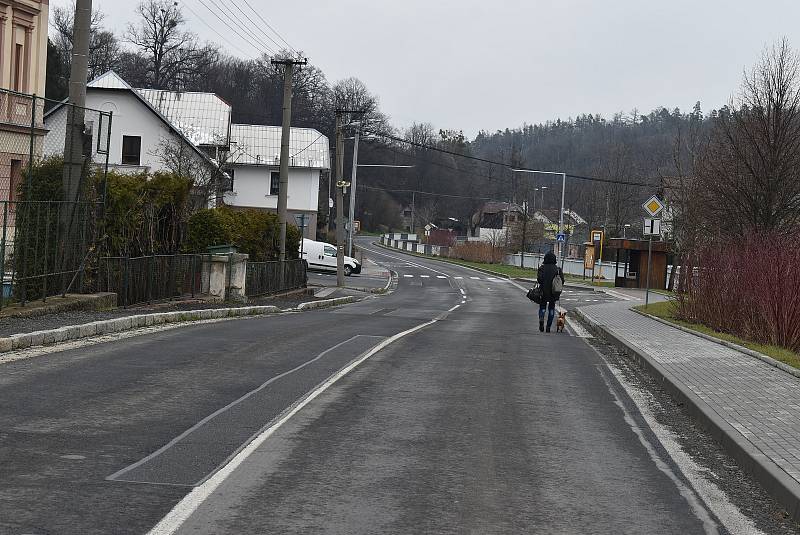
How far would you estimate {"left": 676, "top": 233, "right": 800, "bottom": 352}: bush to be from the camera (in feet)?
63.1

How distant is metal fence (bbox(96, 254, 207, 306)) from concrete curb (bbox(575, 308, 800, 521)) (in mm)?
10618

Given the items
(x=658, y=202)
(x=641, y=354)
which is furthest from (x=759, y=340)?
(x=658, y=202)

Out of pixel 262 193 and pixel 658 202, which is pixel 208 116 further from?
pixel 658 202

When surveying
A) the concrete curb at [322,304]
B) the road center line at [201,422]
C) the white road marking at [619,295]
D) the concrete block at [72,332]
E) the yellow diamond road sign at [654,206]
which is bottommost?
the concrete curb at [322,304]

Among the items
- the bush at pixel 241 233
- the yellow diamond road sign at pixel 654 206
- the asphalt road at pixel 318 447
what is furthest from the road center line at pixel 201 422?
the yellow diamond road sign at pixel 654 206

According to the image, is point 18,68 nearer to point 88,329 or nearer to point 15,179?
point 15,179

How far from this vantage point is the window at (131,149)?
54.8 m

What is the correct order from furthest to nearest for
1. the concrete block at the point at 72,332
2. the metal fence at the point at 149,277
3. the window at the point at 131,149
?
the window at the point at 131,149 → the metal fence at the point at 149,277 → the concrete block at the point at 72,332

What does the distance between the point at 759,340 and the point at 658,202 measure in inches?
390

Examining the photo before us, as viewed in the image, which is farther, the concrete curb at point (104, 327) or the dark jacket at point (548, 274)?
the dark jacket at point (548, 274)

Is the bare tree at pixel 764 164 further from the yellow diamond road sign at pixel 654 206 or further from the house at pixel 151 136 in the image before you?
the house at pixel 151 136

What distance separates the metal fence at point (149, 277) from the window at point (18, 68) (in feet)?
31.8

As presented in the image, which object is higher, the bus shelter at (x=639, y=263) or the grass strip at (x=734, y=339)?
the bus shelter at (x=639, y=263)

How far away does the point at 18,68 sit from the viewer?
31.0m
